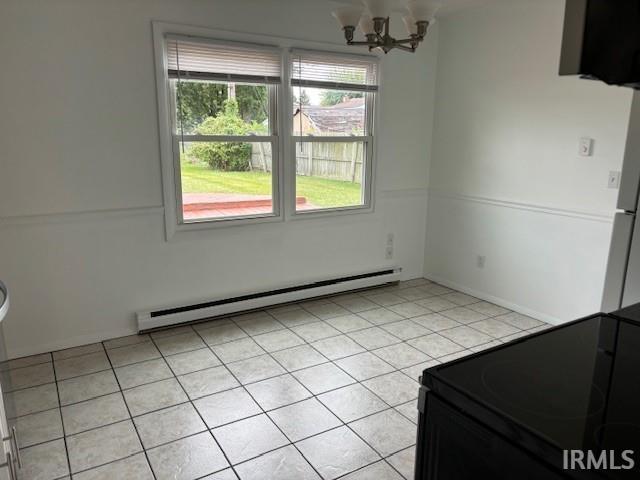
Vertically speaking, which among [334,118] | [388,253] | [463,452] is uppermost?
[334,118]

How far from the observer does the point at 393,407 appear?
2.45m

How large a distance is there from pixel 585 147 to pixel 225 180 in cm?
260

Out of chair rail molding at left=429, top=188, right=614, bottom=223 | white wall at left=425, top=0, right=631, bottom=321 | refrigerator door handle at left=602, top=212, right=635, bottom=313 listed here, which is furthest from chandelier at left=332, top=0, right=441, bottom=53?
chair rail molding at left=429, top=188, right=614, bottom=223

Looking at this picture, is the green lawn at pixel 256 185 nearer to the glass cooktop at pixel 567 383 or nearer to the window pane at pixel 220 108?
the window pane at pixel 220 108

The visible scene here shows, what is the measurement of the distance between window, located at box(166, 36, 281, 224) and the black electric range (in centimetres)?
269

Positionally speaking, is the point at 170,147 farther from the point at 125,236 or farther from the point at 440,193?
the point at 440,193

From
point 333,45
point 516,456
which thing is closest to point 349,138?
point 333,45

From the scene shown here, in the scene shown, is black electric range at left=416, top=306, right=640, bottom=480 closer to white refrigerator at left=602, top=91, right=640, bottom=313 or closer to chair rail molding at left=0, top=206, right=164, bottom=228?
white refrigerator at left=602, top=91, right=640, bottom=313

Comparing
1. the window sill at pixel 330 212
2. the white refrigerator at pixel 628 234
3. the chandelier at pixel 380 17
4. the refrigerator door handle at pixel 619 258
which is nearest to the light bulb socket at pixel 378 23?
the chandelier at pixel 380 17

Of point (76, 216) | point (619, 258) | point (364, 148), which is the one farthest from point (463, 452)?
point (364, 148)

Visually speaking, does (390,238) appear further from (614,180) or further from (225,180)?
(614,180)

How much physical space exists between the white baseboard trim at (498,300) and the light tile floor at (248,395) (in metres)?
0.11

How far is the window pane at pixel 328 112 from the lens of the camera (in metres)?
3.66

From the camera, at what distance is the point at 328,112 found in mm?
3832
